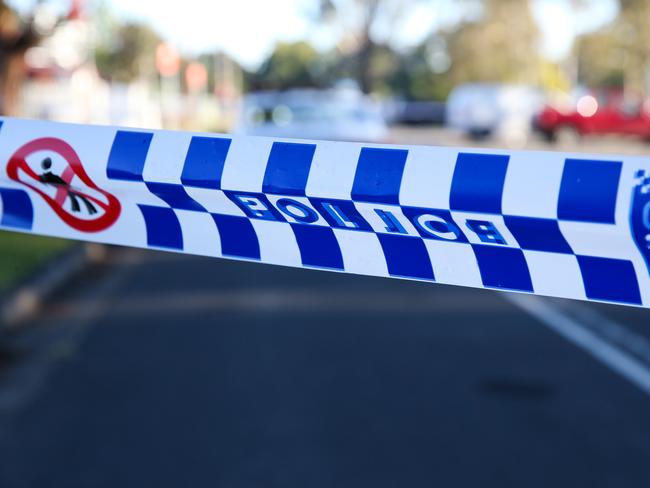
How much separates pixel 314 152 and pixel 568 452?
4.11m

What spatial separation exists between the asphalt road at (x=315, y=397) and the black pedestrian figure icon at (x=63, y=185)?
3.16 meters

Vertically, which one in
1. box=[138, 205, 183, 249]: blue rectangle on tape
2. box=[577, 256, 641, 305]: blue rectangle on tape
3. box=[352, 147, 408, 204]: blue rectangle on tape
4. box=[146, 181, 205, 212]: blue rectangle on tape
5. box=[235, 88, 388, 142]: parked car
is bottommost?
box=[235, 88, 388, 142]: parked car

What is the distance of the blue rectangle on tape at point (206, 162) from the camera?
229 centimetres

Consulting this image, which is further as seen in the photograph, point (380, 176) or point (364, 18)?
point (364, 18)

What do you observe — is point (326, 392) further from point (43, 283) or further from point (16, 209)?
point (43, 283)

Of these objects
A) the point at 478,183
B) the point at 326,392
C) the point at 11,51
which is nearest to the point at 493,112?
the point at 11,51

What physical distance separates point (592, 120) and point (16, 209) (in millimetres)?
38316

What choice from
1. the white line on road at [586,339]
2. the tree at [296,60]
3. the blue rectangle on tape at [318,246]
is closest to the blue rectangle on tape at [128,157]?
the blue rectangle on tape at [318,246]

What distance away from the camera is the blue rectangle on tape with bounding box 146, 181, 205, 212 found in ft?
7.71

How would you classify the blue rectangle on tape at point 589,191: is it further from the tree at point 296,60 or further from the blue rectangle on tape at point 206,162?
the tree at point 296,60

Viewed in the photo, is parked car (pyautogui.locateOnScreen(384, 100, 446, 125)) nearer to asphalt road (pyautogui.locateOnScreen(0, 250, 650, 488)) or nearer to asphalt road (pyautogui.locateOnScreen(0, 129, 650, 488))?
asphalt road (pyautogui.locateOnScreen(0, 129, 650, 488))

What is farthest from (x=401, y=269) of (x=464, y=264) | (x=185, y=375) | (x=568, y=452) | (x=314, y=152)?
(x=185, y=375)

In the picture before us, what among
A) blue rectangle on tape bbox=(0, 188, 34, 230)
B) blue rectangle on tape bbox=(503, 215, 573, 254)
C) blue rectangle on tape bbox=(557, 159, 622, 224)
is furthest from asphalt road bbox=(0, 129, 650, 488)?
blue rectangle on tape bbox=(557, 159, 622, 224)

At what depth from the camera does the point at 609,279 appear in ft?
6.43
